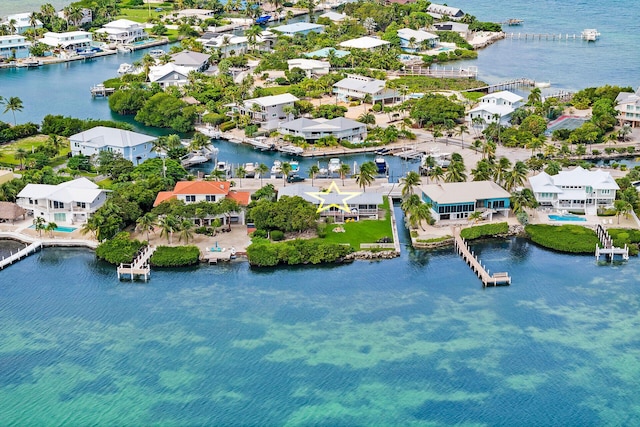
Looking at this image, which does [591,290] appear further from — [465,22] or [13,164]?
[465,22]

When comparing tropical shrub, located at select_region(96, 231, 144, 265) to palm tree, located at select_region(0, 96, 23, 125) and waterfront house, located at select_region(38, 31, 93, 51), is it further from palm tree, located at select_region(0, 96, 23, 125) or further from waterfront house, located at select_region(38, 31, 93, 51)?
waterfront house, located at select_region(38, 31, 93, 51)

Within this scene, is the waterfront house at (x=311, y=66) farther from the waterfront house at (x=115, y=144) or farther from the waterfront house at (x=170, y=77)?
the waterfront house at (x=115, y=144)

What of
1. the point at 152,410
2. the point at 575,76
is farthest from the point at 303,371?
the point at 575,76

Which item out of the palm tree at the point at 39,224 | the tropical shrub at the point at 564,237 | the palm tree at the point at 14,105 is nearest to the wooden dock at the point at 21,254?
the palm tree at the point at 39,224

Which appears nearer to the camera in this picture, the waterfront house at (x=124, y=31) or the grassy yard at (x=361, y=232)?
the grassy yard at (x=361, y=232)

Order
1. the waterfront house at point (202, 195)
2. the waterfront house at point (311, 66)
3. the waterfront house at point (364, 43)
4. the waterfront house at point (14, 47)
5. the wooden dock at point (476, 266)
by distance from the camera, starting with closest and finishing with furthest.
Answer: the wooden dock at point (476, 266), the waterfront house at point (202, 195), the waterfront house at point (311, 66), the waterfront house at point (364, 43), the waterfront house at point (14, 47)

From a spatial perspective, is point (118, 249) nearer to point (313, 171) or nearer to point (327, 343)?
point (327, 343)

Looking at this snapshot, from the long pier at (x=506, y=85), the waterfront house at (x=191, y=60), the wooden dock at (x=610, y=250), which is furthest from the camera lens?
the waterfront house at (x=191, y=60)
